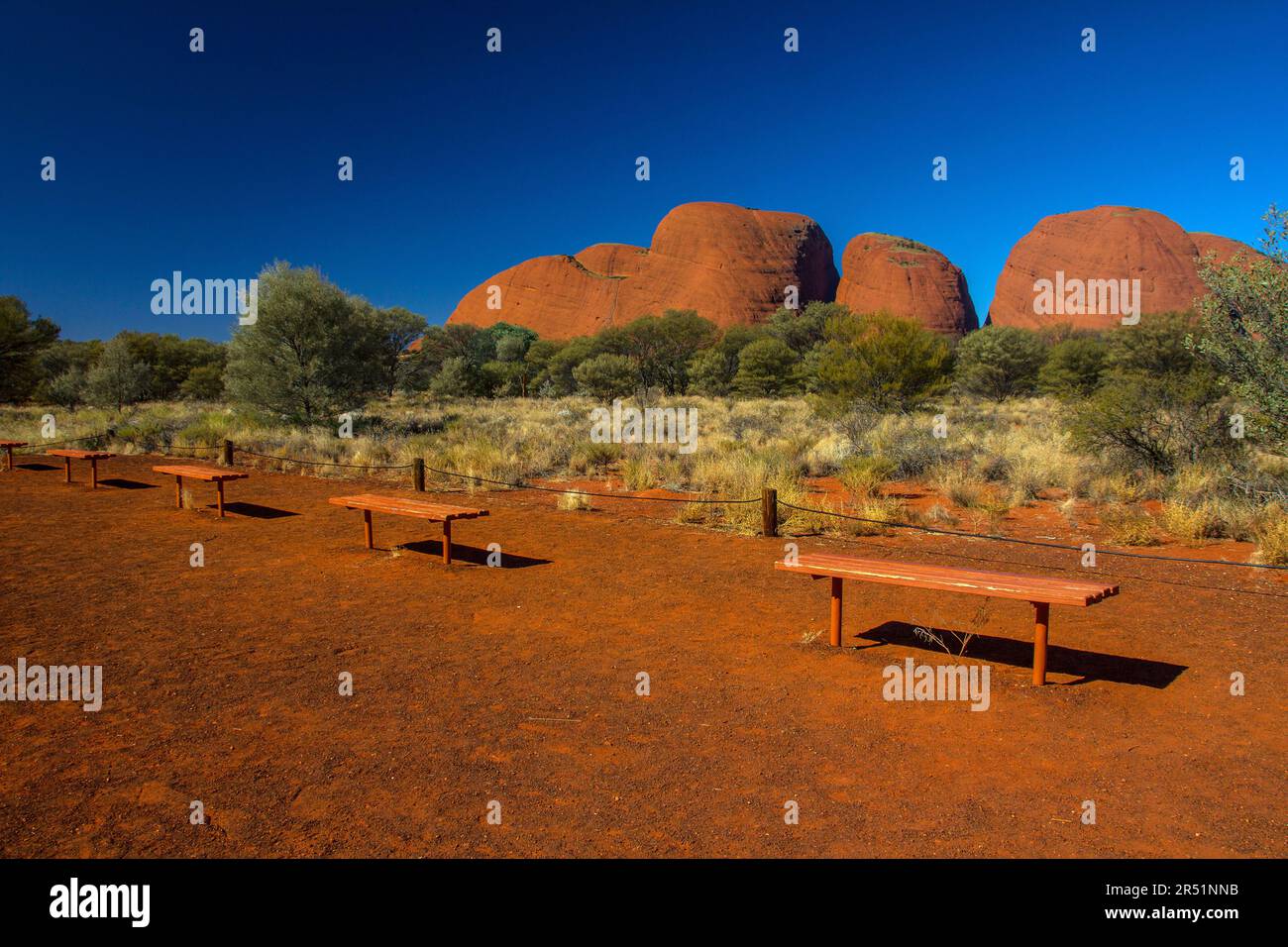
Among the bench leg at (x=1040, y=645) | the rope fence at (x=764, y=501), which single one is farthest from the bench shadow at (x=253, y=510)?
the bench leg at (x=1040, y=645)

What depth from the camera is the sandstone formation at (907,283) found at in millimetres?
78375

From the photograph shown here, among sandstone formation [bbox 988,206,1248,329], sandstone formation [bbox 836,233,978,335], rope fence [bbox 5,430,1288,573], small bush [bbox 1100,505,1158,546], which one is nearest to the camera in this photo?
rope fence [bbox 5,430,1288,573]

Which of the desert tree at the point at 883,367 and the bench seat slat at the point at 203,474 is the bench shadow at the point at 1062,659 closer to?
the bench seat slat at the point at 203,474

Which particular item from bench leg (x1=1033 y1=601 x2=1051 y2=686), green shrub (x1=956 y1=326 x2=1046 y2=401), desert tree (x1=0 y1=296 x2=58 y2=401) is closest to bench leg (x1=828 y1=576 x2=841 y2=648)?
bench leg (x1=1033 y1=601 x2=1051 y2=686)

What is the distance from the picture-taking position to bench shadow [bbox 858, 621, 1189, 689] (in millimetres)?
4918

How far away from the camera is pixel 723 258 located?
78.1 m

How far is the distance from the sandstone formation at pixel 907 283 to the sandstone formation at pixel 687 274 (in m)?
3.36

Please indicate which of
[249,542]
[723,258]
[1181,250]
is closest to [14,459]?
[249,542]

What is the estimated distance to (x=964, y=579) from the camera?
203 inches

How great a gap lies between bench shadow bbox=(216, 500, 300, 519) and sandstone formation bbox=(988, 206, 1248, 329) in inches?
2872

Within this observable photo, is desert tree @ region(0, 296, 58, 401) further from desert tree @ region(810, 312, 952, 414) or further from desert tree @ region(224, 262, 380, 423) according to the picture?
desert tree @ region(810, 312, 952, 414)

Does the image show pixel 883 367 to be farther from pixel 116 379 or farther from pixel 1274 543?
pixel 116 379

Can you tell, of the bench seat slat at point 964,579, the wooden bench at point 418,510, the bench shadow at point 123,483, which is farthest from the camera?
the bench shadow at point 123,483

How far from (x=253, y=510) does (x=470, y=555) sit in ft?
15.4
